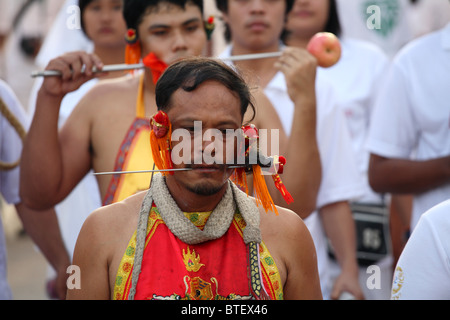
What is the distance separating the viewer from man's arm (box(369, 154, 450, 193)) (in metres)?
3.35

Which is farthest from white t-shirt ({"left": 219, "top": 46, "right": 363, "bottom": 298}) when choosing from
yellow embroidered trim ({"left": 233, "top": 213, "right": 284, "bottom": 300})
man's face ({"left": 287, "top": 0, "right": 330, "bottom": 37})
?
yellow embroidered trim ({"left": 233, "top": 213, "right": 284, "bottom": 300})

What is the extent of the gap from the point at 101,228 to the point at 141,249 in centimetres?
14

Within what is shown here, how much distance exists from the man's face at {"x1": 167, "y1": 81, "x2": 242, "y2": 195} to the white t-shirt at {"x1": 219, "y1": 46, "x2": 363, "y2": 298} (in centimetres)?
136

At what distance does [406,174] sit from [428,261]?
4.43 ft

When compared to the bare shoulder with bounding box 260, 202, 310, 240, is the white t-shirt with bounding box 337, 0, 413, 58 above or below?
above

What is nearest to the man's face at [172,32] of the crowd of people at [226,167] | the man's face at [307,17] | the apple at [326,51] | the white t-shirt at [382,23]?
the crowd of people at [226,167]

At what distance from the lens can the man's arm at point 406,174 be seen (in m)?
3.35

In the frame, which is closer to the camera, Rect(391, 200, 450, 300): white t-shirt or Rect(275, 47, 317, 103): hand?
Rect(391, 200, 450, 300): white t-shirt

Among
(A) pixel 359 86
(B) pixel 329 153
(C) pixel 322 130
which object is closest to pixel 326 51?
(C) pixel 322 130

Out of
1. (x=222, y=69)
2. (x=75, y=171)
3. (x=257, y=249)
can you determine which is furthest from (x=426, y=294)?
(x=75, y=171)

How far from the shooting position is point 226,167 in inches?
82.6

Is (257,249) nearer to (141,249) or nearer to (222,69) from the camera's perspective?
(141,249)

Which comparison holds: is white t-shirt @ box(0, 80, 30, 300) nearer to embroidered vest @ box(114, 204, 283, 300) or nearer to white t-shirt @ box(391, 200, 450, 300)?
embroidered vest @ box(114, 204, 283, 300)

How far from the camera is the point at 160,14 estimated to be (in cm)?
313
